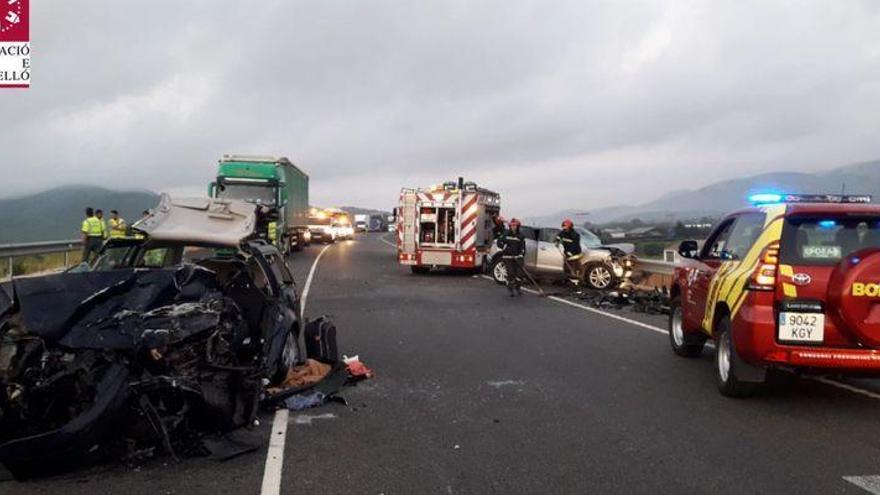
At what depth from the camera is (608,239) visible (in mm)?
19750

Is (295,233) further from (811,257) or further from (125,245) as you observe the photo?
(811,257)

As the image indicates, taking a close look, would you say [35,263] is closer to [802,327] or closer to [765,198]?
[765,198]

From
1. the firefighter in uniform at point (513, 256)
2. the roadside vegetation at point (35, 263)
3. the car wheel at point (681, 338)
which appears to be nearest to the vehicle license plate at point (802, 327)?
the car wheel at point (681, 338)

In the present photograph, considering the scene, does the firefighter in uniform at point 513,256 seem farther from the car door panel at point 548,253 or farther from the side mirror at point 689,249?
the side mirror at point 689,249

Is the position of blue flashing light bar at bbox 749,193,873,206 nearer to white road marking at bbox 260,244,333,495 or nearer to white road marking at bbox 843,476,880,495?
white road marking at bbox 843,476,880,495

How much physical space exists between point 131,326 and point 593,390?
4.16 metres

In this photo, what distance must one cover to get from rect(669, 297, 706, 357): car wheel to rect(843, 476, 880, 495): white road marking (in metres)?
3.82

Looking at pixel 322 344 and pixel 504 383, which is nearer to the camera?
pixel 504 383

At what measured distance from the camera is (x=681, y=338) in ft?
29.2

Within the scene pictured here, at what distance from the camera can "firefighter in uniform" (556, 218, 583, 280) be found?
1752 cm

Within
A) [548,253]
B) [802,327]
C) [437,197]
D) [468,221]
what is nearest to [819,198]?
[802,327]

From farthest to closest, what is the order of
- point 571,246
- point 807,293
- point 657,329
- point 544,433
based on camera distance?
point 571,246, point 657,329, point 807,293, point 544,433

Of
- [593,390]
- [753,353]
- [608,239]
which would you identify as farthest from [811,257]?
[608,239]

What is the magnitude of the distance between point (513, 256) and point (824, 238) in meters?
10.2
